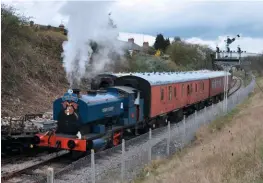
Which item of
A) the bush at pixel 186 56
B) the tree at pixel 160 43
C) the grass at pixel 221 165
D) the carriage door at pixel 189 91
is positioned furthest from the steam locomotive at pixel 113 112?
the tree at pixel 160 43

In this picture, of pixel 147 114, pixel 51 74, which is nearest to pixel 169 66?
pixel 51 74

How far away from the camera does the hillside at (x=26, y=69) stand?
20.5 m

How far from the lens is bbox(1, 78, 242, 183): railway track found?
32.6 feet

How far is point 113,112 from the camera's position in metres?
14.1

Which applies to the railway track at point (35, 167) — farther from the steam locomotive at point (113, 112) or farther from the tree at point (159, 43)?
the tree at point (159, 43)

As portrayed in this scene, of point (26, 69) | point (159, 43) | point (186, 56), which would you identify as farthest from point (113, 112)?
point (159, 43)

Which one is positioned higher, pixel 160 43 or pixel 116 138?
pixel 160 43

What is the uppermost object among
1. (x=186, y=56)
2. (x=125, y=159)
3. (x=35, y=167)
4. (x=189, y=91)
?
(x=186, y=56)

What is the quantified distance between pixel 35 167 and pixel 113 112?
12.9ft

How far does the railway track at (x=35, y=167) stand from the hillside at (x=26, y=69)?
661 centimetres

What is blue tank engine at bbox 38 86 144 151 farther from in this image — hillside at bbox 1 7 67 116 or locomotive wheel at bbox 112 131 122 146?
hillside at bbox 1 7 67 116

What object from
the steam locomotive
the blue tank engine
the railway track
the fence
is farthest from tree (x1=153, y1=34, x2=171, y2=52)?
the railway track

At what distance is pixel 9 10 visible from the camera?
69.5 feet

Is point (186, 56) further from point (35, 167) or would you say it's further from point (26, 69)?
point (35, 167)
